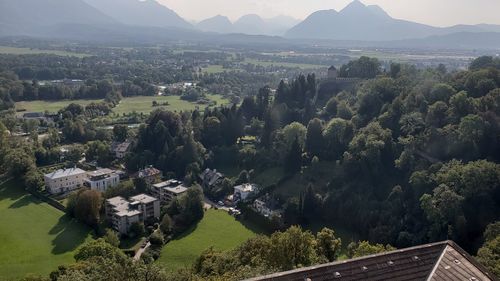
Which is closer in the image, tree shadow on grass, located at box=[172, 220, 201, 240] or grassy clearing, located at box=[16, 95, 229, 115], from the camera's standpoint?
tree shadow on grass, located at box=[172, 220, 201, 240]

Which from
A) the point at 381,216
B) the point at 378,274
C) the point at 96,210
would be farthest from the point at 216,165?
the point at 378,274

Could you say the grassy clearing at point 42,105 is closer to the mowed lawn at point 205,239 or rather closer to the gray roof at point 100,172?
Answer: the gray roof at point 100,172

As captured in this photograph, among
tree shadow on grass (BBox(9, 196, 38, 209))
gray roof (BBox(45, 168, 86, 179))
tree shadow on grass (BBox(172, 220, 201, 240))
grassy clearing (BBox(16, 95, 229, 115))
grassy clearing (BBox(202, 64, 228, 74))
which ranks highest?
grassy clearing (BBox(202, 64, 228, 74))

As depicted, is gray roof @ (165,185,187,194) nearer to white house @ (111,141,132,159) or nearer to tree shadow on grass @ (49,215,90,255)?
tree shadow on grass @ (49,215,90,255)

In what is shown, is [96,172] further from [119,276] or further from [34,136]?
[119,276]

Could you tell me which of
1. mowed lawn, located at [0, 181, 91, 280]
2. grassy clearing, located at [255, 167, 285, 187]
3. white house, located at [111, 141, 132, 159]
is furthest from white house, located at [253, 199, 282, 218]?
white house, located at [111, 141, 132, 159]
